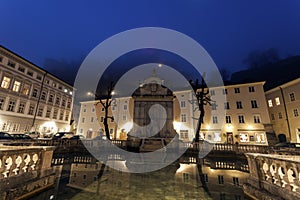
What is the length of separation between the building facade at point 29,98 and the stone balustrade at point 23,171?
2816 cm

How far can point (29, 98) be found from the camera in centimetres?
3009

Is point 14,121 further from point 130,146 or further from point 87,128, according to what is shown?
point 130,146

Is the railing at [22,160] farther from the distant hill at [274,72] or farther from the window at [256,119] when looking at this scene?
the distant hill at [274,72]

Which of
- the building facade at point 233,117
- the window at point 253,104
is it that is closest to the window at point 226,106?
the building facade at point 233,117

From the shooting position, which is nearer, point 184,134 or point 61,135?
point 61,135

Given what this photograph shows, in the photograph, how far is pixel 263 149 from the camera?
1560 centimetres

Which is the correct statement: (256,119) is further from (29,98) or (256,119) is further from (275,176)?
(29,98)

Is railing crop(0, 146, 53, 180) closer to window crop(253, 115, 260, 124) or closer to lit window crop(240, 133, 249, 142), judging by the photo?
lit window crop(240, 133, 249, 142)

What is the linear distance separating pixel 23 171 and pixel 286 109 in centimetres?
3816

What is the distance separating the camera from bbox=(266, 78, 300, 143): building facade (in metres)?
26.0

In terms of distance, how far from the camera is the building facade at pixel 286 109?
25981 millimetres

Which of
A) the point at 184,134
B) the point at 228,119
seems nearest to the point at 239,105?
the point at 228,119

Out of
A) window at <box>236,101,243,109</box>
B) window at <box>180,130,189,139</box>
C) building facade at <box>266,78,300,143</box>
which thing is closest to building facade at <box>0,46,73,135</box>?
window at <box>180,130,189,139</box>

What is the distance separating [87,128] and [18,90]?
19.1 meters
